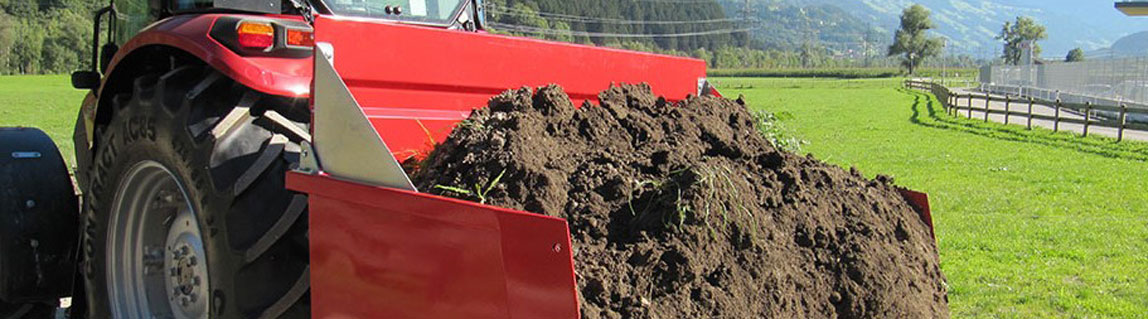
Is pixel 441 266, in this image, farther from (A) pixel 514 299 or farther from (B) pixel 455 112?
(B) pixel 455 112

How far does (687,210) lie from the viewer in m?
2.62

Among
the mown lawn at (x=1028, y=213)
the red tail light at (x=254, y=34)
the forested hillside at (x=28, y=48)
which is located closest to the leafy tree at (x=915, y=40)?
the forested hillside at (x=28, y=48)

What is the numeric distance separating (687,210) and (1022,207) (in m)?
9.38

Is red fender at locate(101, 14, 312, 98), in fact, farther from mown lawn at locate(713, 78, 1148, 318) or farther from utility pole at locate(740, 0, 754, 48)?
utility pole at locate(740, 0, 754, 48)

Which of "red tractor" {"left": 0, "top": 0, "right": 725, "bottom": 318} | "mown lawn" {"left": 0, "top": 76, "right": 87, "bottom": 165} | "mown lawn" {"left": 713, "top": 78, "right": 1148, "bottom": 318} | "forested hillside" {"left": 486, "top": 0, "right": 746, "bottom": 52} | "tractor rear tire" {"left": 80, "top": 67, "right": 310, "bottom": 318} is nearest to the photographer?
"red tractor" {"left": 0, "top": 0, "right": 725, "bottom": 318}

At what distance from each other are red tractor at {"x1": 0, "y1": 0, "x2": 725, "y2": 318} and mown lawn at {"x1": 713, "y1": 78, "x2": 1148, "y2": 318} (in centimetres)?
222

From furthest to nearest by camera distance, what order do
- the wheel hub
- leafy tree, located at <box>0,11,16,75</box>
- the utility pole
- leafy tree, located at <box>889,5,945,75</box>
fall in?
leafy tree, located at <box>889,5,945,75</box> → the utility pole → leafy tree, located at <box>0,11,16,75</box> → the wheel hub

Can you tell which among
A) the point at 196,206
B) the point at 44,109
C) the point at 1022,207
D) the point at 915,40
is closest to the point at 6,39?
the point at 44,109

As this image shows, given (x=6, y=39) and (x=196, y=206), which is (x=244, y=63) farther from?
(x=6, y=39)

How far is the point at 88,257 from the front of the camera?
3.83 m

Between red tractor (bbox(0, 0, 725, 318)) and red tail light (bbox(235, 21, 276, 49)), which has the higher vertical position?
red tail light (bbox(235, 21, 276, 49))

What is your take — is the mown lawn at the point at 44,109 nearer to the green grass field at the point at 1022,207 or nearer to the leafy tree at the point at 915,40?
the green grass field at the point at 1022,207

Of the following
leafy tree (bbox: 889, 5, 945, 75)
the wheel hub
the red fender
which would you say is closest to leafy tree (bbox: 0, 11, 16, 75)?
the wheel hub

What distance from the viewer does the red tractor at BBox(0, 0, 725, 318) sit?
7.68 feet
